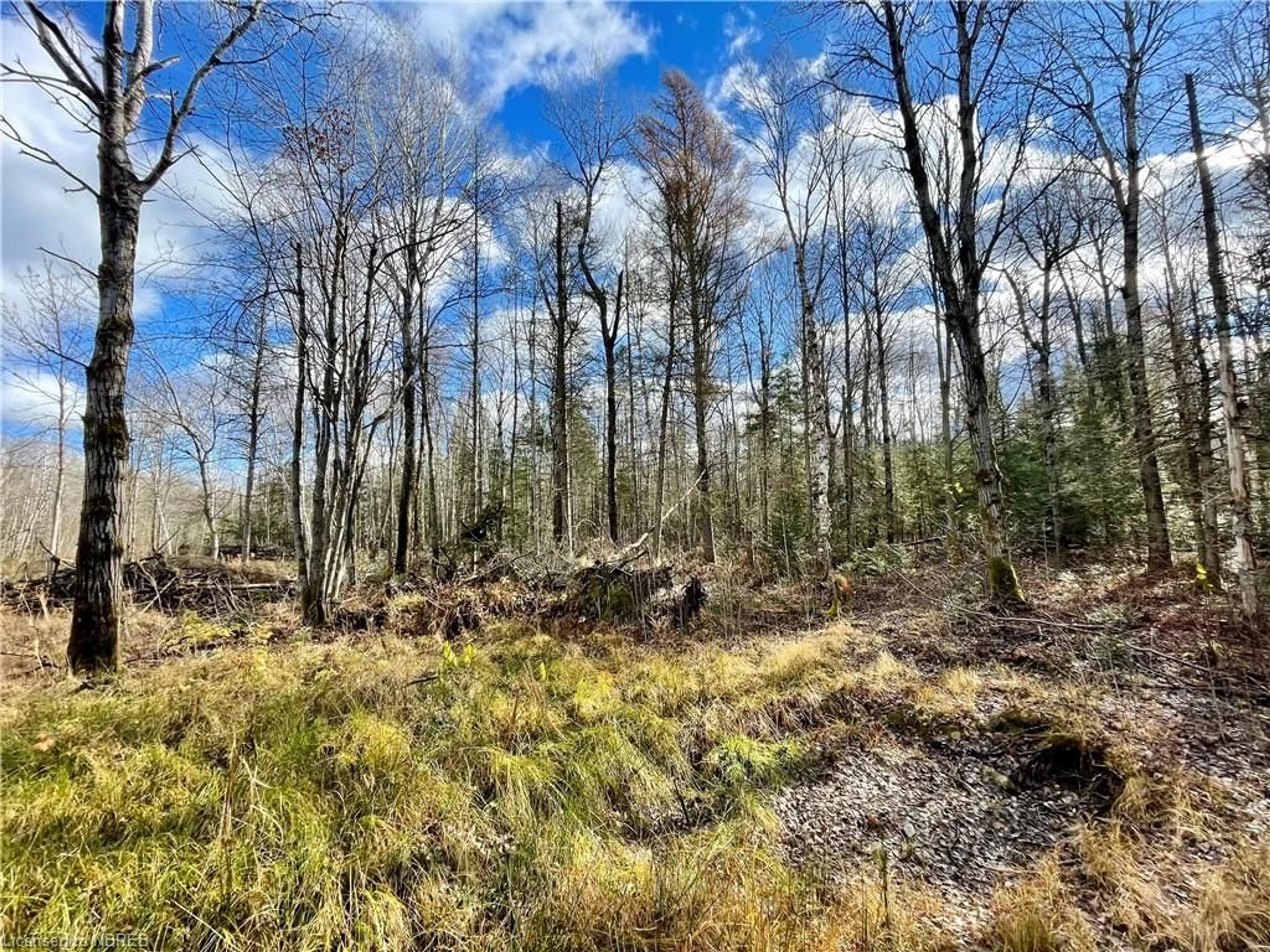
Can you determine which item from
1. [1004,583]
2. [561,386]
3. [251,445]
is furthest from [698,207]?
[251,445]

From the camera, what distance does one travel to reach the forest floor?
7.13ft

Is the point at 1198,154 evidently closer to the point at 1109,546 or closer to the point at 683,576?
the point at 1109,546

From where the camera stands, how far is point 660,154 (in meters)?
11.9

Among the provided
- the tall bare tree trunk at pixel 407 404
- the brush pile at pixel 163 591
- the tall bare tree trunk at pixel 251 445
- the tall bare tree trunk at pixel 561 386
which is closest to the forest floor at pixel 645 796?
the brush pile at pixel 163 591

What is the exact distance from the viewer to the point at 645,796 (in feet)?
11.0

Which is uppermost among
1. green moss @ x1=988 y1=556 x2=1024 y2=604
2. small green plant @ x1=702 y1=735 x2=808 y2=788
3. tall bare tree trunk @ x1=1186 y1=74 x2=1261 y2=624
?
tall bare tree trunk @ x1=1186 y1=74 x2=1261 y2=624

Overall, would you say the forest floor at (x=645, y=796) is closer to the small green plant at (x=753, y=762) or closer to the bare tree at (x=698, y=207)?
the small green plant at (x=753, y=762)

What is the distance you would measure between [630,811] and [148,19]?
7380 millimetres

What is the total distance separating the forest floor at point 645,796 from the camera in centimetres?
217

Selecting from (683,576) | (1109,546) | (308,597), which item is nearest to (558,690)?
(308,597)

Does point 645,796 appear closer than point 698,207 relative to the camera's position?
Yes

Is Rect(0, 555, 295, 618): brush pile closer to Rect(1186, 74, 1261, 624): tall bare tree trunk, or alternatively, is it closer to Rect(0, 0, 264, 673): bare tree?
Rect(0, 0, 264, 673): bare tree

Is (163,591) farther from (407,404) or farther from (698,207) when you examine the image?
(698,207)

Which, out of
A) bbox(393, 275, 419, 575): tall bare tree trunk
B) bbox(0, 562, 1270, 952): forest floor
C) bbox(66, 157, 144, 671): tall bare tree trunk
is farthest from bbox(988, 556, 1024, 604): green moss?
bbox(66, 157, 144, 671): tall bare tree trunk
